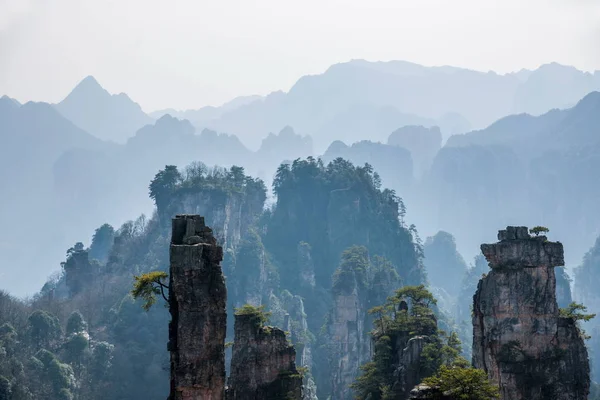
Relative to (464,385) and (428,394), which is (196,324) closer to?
(428,394)

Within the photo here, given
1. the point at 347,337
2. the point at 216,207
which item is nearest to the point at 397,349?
the point at 347,337

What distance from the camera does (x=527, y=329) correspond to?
1481 inches

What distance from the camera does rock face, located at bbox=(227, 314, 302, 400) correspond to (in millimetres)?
39750

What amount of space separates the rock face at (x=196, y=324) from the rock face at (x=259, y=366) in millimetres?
13720

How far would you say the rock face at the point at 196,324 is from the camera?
25.5 metres

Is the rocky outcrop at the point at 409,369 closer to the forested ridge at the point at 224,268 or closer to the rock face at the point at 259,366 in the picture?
the rock face at the point at 259,366

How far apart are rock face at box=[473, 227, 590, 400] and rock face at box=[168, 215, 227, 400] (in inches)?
648

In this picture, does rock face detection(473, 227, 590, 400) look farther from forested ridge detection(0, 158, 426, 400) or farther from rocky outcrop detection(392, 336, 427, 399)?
forested ridge detection(0, 158, 426, 400)

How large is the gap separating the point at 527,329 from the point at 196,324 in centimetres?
1859

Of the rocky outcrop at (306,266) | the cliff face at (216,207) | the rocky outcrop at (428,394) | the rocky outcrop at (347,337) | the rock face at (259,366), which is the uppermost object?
the cliff face at (216,207)

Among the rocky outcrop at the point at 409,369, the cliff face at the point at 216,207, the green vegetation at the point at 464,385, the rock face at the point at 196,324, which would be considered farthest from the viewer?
the cliff face at the point at 216,207

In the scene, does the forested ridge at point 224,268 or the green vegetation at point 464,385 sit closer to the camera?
the green vegetation at point 464,385

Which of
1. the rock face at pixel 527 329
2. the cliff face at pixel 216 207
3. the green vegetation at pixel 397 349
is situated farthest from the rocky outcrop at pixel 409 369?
the cliff face at pixel 216 207

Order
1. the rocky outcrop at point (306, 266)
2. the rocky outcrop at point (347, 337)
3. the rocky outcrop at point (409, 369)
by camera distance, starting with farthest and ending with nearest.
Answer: the rocky outcrop at point (306, 266)
the rocky outcrop at point (347, 337)
the rocky outcrop at point (409, 369)
